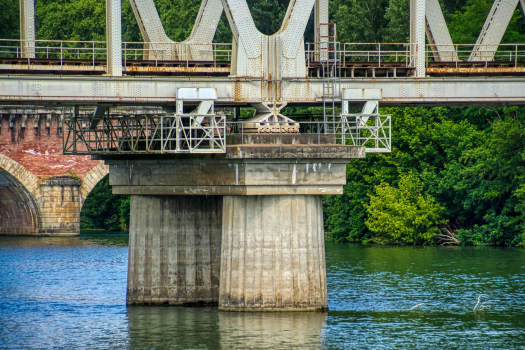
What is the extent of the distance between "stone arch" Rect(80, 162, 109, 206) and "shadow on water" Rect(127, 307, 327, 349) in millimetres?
38005

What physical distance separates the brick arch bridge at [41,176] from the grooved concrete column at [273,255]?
3904 centimetres

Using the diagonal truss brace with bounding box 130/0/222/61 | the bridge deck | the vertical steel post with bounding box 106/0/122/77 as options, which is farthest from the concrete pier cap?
the diagonal truss brace with bounding box 130/0/222/61

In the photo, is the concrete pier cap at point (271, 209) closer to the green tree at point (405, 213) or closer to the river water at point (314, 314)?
the river water at point (314, 314)

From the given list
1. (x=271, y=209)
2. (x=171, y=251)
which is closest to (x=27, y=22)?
(x=171, y=251)

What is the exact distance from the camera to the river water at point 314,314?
89.8 ft

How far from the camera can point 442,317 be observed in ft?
103

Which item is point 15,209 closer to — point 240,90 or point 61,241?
point 61,241

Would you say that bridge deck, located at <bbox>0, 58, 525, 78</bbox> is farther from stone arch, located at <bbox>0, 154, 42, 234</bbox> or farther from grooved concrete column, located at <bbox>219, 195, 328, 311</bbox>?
stone arch, located at <bbox>0, 154, 42, 234</bbox>

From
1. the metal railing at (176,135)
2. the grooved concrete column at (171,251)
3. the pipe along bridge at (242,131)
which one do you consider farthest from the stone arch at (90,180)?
the grooved concrete column at (171,251)

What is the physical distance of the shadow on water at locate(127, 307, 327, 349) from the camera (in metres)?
26.8

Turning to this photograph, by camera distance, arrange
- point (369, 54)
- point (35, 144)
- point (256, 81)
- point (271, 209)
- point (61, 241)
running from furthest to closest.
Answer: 1. point (35, 144)
2. point (61, 241)
3. point (369, 54)
4. point (256, 81)
5. point (271, 209)

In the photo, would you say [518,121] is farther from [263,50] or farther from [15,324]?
[15,324]

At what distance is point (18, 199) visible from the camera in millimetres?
69000

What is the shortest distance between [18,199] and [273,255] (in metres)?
43.2
